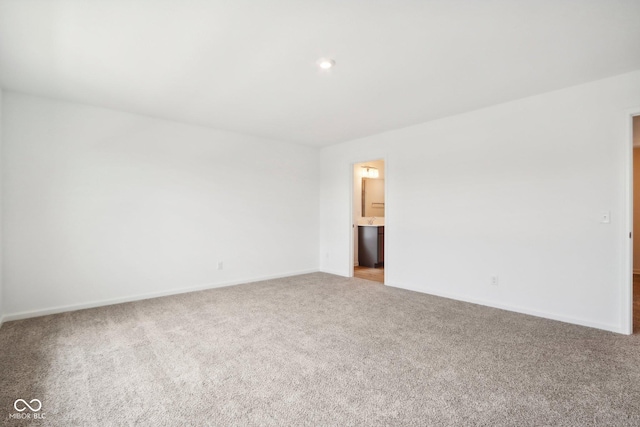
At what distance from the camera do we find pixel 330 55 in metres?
2.49

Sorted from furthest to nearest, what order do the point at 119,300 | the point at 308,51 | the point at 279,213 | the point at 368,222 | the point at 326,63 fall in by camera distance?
the point at 368,222 < the point at 279,213 < the point at 119,300 < the point at 326,63 < the point at 308,51

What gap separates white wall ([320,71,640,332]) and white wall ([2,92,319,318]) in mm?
2178

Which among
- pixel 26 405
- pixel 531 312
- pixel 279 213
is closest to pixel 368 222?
pixel 279 213

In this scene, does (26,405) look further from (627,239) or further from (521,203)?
(627,239)

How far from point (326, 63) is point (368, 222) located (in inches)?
183

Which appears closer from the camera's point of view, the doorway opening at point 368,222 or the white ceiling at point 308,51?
the white ceiling at point 308,51

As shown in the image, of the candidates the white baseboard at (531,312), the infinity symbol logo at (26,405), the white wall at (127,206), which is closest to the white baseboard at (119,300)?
the white wall at (127,206)

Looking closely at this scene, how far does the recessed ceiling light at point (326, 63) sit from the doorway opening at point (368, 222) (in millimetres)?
3310

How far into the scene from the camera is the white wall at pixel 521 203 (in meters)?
2.95

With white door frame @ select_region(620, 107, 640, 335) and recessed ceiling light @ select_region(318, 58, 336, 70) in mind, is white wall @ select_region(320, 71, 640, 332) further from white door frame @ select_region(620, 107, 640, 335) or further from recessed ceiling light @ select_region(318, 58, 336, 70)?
recessed ceiling light @ select_region(318, 58, 336, 70)

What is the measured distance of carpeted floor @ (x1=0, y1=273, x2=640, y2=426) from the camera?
5.66 feet

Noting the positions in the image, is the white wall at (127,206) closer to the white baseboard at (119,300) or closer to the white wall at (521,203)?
the white baseboard at (119,300)

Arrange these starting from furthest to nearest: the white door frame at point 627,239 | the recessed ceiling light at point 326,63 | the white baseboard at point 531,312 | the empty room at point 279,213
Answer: the white baseboard at point 531,312, the white door frame at point 627,239, the recessed ceiling light at point 326,63, the empty room at point 279,213

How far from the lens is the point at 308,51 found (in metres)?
2.44
